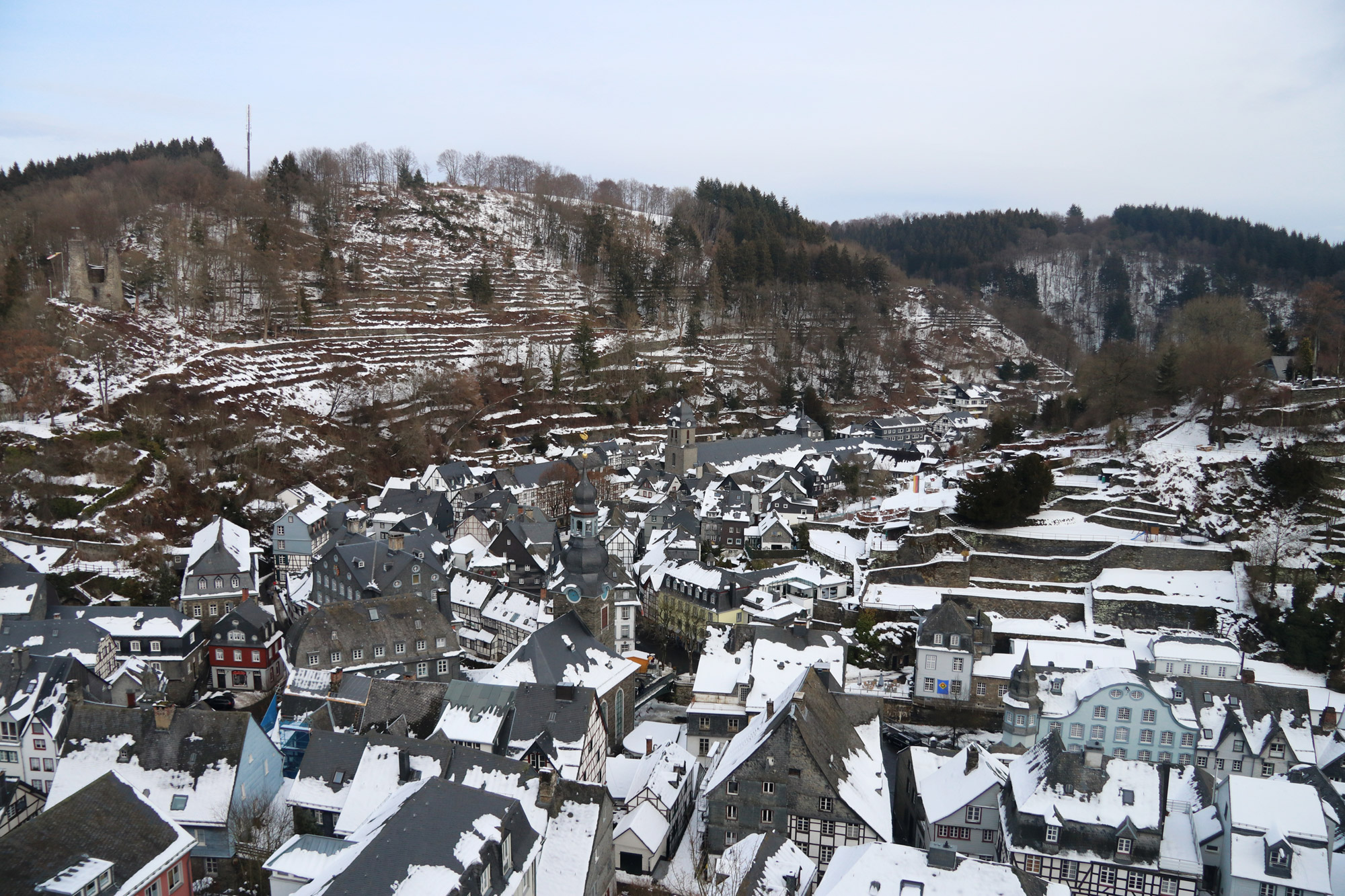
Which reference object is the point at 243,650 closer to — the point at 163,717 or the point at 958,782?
the point at 163,717

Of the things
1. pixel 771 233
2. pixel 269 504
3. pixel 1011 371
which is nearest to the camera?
pixel 269 504

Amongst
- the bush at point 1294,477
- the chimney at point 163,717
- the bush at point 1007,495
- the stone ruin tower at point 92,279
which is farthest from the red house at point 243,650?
the bush at point 1294,477

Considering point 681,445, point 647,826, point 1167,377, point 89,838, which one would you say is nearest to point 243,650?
point 89,838

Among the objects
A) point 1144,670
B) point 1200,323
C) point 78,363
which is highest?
point 1200,323

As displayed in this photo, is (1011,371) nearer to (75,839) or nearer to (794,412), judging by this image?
(794,412)

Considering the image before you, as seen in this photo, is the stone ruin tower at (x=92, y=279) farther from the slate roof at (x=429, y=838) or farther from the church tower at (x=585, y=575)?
the slate roof at (x=429, y=838)

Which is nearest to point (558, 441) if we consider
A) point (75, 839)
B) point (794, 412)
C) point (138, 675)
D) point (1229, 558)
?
point (794, 412)

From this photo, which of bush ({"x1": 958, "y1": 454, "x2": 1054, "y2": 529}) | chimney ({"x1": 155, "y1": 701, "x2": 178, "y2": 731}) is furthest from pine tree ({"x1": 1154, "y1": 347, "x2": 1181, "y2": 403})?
chimney ({"x1": 155, "y1": 701, "x2": 178, "y2": 731})

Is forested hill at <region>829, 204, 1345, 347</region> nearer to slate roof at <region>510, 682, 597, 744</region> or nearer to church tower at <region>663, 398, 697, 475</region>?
church tower at <region>663, 398, 697, 475</region>
